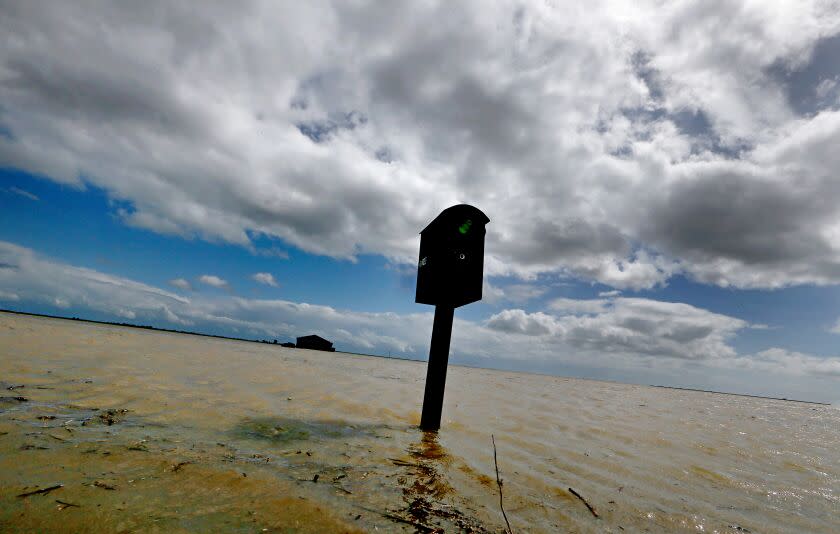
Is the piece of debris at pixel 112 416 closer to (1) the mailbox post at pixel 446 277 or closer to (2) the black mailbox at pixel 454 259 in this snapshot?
(1) the mailbox post at pixel 446 277

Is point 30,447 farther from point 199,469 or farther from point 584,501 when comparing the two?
point 584,501

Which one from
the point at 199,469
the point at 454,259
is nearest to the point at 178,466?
the point at 199,469

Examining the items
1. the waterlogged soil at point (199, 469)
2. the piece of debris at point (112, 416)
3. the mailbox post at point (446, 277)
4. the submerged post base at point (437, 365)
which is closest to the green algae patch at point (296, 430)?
the waterlogged soil at point (199, 469)

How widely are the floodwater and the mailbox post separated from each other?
685mm

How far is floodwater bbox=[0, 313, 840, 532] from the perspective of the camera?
193 centimetres

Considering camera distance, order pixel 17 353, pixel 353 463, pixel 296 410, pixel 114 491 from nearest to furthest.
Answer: pixel 114 491 → pixel 353 463 → pixel 296 410 → pixel 17 353

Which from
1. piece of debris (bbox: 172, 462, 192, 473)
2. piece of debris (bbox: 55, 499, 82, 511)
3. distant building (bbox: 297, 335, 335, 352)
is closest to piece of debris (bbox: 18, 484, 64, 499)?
piece of debris (bbox: 55, 499, 82, 511)

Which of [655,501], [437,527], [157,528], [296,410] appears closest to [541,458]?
[655,501]

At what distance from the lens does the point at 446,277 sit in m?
4.58

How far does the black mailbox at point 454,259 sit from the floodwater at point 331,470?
1707 millimetres

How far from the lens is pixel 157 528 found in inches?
65.5

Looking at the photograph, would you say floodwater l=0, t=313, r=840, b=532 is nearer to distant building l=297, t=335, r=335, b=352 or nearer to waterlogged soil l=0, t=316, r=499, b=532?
waterlogged soil l=0, t=316, r=499, b=532

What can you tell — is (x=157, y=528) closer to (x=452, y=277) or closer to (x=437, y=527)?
(x=437, y=527)

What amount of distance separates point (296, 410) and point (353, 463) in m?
2.39
